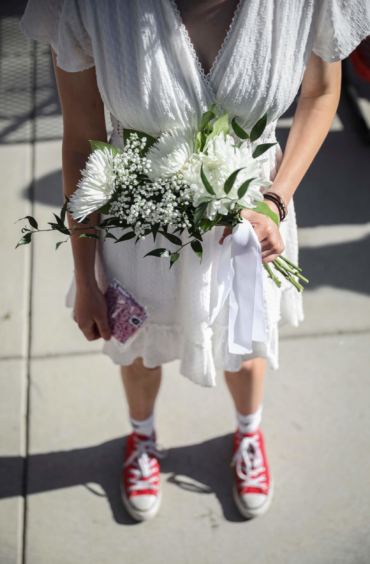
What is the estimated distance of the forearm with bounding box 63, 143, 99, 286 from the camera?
1418 mm

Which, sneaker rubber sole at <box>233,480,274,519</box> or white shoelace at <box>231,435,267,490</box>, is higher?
white shoelace at <box>231,435,267,490</box>

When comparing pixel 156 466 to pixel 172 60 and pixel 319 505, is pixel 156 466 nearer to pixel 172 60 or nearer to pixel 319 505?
pixel 319 505

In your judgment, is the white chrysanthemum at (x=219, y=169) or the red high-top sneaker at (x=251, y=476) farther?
the red high-top sneaker at (x=251, y=476)

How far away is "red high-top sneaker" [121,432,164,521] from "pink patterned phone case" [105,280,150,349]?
76cm

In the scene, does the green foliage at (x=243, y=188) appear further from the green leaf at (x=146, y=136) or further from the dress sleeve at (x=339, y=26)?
the dress sleeve at (x=339, y=26)

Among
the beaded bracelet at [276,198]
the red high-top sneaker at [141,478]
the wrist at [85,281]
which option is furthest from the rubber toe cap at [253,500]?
the beaded bracelet at [276,198]

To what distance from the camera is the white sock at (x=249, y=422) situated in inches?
83.0

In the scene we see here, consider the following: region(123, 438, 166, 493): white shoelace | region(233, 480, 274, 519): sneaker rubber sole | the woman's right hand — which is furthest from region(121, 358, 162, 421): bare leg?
region(233, 480, 274, 519): sneaker rubber sole

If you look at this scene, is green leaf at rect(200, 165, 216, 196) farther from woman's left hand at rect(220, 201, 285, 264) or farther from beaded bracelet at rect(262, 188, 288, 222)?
beaded bracelet at rect(262, 188, 288, 222)

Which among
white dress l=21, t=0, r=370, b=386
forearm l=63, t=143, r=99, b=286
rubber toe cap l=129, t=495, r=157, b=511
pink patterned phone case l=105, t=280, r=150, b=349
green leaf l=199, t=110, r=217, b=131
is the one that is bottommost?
rubber toe cap l=129, t=495, r=157, b=511

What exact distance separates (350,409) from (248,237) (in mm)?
1514

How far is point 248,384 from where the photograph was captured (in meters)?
1.93

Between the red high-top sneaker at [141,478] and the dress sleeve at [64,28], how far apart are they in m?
1.57

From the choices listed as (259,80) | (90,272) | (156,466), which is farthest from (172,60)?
(156,466)
